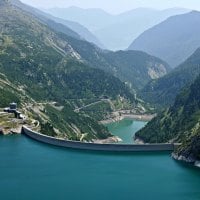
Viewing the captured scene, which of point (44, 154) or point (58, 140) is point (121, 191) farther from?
point (58, 140)

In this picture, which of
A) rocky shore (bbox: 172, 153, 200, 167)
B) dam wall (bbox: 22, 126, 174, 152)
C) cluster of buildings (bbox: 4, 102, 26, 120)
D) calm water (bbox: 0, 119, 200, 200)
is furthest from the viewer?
cluster of buildings (bbox: 4, 102, 26, 120)

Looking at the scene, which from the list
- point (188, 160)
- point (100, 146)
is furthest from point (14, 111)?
point (188, 160)

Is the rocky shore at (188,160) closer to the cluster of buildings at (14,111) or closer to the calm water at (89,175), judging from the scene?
the calm water at (89,175)

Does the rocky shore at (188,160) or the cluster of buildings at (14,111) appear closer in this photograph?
the rocky shore at (188,160)

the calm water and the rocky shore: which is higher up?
the rocky shore

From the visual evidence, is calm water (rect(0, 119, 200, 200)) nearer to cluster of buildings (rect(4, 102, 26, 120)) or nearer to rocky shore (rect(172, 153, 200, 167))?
rocky shore (rect(172, 153, 200, 167))

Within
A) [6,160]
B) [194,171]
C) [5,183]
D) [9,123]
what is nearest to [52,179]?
[5,183]

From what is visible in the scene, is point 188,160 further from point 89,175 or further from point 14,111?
point 14,111

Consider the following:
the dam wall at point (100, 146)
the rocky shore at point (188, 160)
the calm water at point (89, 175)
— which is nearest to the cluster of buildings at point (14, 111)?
the dam wall at point (100, 146)

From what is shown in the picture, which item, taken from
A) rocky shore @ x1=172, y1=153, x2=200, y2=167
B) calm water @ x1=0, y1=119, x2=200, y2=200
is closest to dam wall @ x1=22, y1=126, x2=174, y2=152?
calm water @ x1=0, y1=119, x2=200, y2=200

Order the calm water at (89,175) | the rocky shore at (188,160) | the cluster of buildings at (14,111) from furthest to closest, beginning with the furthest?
the cluster of buildings at (14,111) → the rocky shore at (188,160) → the calm water at (89,175)
